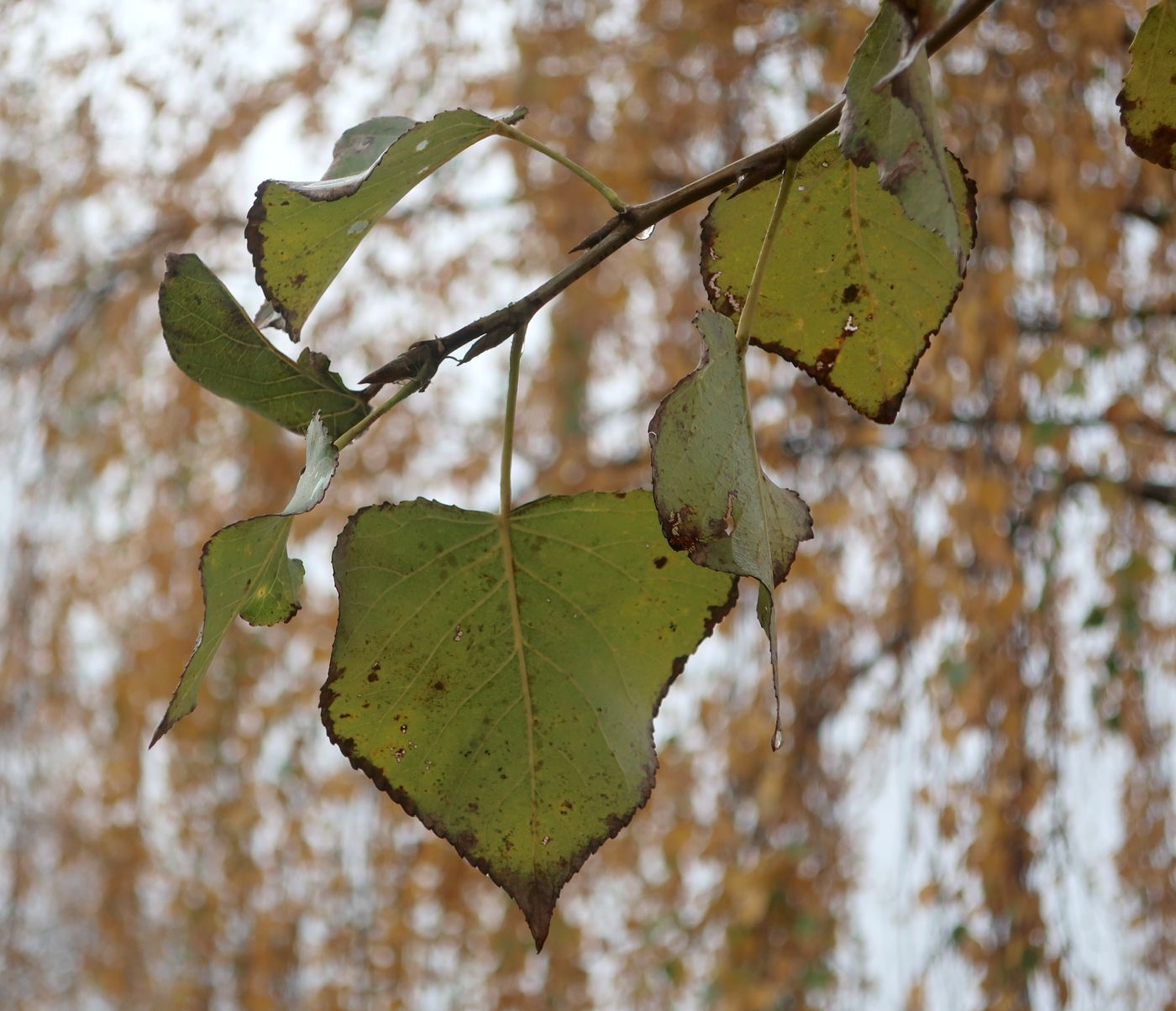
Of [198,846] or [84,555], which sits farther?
[84,555]

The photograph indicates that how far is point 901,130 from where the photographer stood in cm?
26

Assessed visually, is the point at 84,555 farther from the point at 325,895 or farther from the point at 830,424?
the point at 830,424

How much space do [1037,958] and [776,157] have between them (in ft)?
4.33

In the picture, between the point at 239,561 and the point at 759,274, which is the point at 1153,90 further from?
the point at 239,561

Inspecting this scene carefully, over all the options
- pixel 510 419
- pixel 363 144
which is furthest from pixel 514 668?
pixel 363 144

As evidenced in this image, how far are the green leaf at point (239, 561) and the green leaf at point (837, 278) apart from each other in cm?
14

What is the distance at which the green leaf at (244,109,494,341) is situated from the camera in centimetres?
34

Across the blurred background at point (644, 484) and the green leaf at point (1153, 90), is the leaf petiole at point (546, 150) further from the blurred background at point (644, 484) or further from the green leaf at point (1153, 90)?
the blurred background at point (644, 484)

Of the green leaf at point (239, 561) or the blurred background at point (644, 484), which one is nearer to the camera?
the green leaf at point (239, 561)

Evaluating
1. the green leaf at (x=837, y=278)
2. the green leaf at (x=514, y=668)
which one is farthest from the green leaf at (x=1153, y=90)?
the green leaf at (x=514, y=668)

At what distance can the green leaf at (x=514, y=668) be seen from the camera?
0.33 metres

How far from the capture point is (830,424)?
1.68 m

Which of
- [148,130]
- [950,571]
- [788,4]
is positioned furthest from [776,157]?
[148,130]

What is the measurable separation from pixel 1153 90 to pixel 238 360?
0.90 feet
